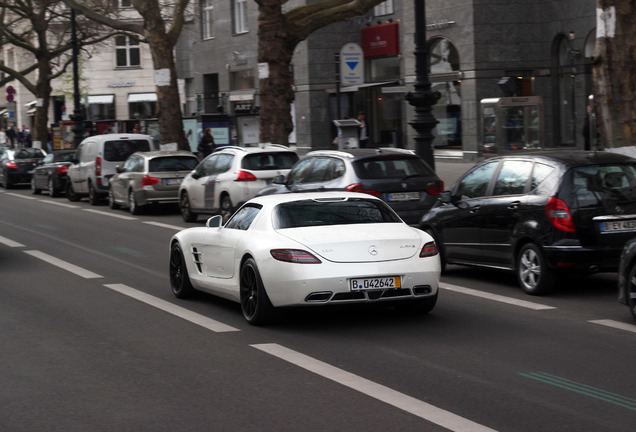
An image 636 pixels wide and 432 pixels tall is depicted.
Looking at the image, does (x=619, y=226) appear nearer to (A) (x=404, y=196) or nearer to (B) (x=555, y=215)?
(B) (x=555, y=215)

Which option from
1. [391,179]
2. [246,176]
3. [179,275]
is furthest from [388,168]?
[179,275]

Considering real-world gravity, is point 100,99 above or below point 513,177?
above

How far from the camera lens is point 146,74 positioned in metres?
87.1

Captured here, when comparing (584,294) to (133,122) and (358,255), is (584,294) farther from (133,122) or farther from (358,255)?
(133,122)

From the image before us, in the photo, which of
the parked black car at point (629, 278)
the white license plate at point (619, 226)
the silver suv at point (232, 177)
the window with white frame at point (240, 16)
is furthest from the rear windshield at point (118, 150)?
the window with white frame at point (240, 16)

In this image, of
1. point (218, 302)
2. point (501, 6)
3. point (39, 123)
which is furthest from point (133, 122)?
point (218, 302)

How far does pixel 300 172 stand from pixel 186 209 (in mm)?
5246

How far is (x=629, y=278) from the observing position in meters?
9.88

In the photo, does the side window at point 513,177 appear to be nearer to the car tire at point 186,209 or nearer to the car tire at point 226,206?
the car tire at point 226,206

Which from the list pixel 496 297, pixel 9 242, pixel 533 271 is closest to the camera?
pixel 496 297

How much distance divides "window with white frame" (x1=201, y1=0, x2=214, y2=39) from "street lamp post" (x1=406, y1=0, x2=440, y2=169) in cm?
3558

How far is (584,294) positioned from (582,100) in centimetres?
2308

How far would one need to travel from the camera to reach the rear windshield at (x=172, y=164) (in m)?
25.8

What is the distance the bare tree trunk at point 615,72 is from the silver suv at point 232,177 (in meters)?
7.64
